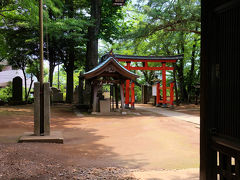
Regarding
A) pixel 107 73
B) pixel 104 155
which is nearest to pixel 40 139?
pixel 104 155

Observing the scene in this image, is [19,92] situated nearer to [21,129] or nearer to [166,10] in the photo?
[21,129]

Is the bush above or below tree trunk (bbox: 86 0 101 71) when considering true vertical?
below

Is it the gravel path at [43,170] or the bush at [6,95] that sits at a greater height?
the bush at [6,95]

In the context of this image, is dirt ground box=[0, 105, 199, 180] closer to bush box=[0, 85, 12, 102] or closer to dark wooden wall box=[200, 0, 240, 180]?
dark wooden wall box=[200, 0, 240, 180]

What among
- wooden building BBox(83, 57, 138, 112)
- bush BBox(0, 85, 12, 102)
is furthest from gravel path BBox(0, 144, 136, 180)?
bush BBox(0, 85, 12, 102)

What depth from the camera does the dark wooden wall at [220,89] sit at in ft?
8.29

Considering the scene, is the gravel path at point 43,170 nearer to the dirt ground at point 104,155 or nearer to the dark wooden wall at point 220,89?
the dirt ground at point 104,155

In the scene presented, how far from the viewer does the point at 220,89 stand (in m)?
2.80

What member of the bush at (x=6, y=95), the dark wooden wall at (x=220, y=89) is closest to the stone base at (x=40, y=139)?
the dark wooden wall at (x=220, y=89)

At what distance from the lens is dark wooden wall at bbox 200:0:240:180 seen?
99.4 inches

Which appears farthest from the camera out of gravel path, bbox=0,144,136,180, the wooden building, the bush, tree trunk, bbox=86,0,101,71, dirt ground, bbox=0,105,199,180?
the bush

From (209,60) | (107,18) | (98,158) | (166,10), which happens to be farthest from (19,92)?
(209,60)

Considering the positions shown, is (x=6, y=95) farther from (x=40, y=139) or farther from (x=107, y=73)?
(x=40, y=139)

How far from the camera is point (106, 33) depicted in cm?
2002
